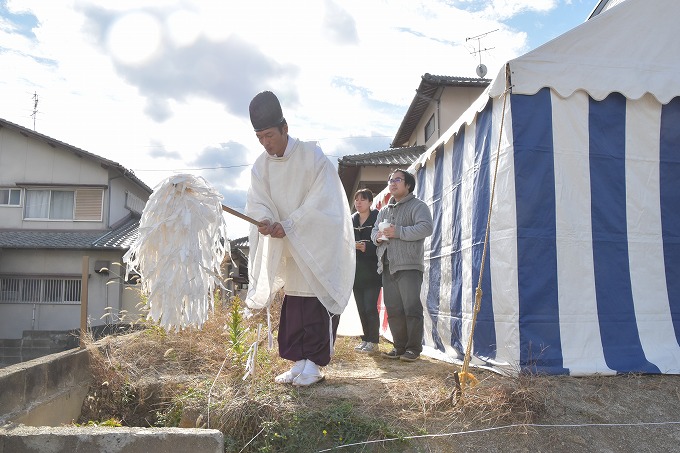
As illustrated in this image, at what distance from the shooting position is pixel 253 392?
2.84 meters

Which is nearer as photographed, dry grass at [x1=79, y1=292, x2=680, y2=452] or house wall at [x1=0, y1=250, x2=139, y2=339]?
dry grass at [x1=79, y1=292, x2=680, y2=452]

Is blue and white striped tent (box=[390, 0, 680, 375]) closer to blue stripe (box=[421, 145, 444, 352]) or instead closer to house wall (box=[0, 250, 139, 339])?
blue stripe (box=[421, 145, 444, 352])

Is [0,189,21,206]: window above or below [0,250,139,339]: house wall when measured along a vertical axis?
above

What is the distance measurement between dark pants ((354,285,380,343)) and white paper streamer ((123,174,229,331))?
2.20m

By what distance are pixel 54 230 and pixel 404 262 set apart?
16.9m

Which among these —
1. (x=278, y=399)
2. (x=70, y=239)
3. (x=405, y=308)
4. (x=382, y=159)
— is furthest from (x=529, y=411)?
(x=70, y=239)

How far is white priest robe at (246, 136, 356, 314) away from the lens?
3422 mm

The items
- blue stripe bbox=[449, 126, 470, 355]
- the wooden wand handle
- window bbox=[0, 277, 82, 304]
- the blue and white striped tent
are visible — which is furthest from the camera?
window bbox=[0, 277, 82, 304]

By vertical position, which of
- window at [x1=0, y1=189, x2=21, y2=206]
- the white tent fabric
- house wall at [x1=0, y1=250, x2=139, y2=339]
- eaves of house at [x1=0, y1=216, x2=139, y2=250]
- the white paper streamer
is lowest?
house wall at [x1=0, y1=250, x2=139, y2=339]

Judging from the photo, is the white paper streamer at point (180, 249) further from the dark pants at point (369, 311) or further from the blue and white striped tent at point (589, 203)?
the dark pants at point (369, 311)

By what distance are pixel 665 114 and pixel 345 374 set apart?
303cm

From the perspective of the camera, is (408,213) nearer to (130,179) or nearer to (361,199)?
(361,199)

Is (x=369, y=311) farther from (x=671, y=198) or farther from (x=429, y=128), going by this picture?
(x=429, y=128)

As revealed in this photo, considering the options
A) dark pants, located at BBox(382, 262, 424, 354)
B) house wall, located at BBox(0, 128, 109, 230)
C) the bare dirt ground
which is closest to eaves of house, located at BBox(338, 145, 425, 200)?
house wall, located at BBox(0, 128, 109, 230)
